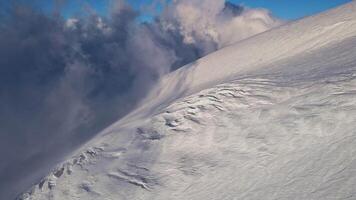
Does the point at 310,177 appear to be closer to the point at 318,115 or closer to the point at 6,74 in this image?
the point at 318,115

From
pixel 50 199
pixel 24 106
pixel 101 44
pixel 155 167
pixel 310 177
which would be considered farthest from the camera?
pixel 101 44

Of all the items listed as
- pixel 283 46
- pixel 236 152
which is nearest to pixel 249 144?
pixel 236 152

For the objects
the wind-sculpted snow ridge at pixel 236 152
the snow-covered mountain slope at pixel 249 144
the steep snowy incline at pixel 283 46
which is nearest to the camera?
the wind-sculpted snow ridge at pixel 236 152

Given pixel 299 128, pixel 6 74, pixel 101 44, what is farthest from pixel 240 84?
pixel 101 44

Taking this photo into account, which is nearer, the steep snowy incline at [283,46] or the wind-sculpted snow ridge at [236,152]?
the wind-sculpted snow ridge at [236,152]

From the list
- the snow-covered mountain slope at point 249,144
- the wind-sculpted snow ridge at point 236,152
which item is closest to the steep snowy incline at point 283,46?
the snow-covered mountain slope at point 249,144

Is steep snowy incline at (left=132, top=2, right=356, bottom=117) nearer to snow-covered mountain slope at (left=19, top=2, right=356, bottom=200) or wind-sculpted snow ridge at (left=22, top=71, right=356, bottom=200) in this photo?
snow-covered mountain slope at (left=19, top=2, right=356, bottom=200)

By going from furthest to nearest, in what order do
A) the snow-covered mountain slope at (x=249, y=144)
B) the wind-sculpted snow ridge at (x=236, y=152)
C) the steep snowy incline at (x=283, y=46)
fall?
the steep snowy incline at (x=283, y=46), the snow-covered mountain slope at (x=249, y=144), the wind-sculpted snow ridge at (x=236, y=152)

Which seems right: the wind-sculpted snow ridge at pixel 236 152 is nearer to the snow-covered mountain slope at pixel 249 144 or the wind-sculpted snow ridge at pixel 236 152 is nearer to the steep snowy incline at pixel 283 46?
the snow-covered mountain slope at pixel 249 144
